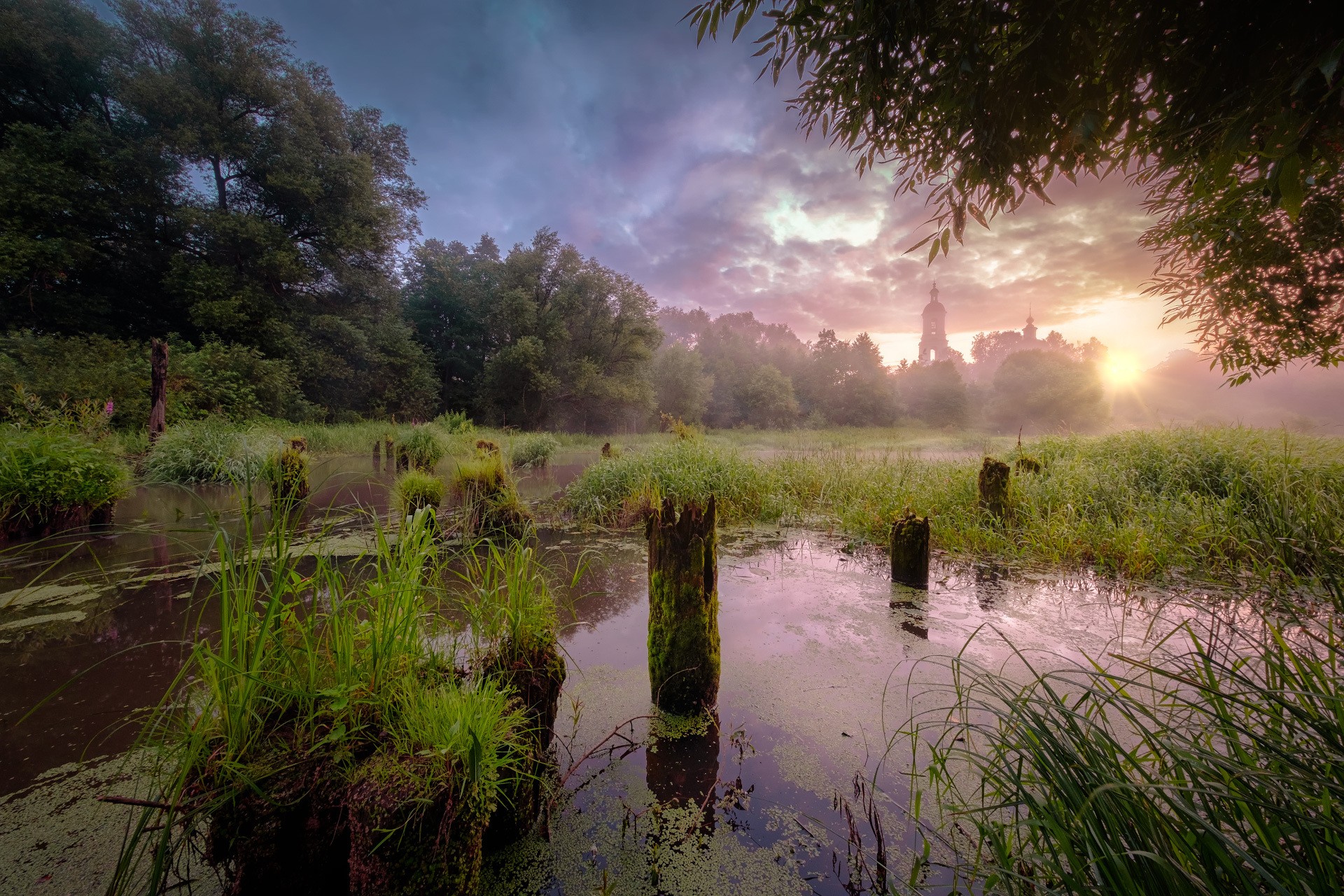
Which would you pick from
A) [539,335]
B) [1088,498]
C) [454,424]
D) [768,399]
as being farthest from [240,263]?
[768,399]

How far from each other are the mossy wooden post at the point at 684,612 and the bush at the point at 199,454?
7777mm

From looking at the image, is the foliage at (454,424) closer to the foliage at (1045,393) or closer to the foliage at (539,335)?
the foliage at (539,335)

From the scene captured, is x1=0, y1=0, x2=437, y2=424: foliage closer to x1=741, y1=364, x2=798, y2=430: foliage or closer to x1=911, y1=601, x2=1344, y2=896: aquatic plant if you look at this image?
x1=911, y1=601, x2=1344, y2=896: aquatic plant

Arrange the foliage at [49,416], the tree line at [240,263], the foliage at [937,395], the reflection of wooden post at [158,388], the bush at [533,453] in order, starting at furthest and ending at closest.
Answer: the foliage at [937,395], the tree line at [240,263], the bush at [533,453], the reflection of wooden post at [158,388], the foliage at [49,416]

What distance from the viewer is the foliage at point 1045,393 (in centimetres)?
3036

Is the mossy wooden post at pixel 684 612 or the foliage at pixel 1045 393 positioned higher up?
the foliage at pixel 1045 393

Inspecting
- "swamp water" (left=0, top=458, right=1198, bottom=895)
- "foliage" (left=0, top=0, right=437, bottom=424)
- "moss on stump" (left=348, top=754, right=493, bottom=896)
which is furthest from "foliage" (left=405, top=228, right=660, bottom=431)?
"moss on stump" (left=348, top=754, right=493, bottom=896)

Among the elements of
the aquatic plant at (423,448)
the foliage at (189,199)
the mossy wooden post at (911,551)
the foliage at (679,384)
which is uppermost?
the foliage at (189,199)

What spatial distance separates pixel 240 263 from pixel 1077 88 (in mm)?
23999

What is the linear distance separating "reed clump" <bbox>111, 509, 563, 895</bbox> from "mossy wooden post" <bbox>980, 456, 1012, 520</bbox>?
519 centimetres

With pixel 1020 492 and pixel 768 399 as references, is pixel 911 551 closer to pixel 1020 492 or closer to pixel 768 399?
pixel 1020 492

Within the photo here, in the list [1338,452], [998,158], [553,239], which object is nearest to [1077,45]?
[998,158]

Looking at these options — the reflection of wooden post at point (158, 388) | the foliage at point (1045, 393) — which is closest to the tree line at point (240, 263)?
the reflection of wooden post at point (158, 388)

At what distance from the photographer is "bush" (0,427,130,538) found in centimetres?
460
